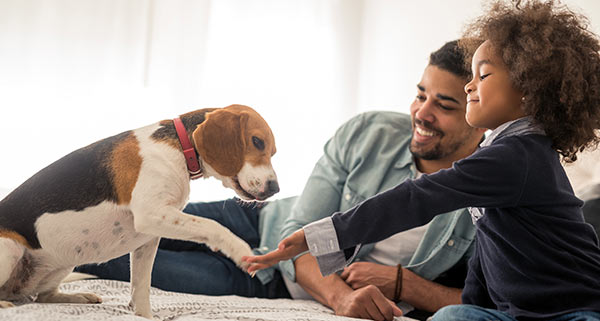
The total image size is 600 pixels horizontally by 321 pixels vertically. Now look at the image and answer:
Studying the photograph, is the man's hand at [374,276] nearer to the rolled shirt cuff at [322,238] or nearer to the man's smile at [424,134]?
the man's smile at [424,134]

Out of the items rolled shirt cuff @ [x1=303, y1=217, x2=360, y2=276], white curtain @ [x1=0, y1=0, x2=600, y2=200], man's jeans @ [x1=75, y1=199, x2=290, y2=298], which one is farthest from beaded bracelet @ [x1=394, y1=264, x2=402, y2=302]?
white curtain @ [x1=0, y1=0, x2=600, y2=200]

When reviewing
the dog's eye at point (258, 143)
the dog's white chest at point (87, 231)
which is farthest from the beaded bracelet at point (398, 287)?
the dog's white chest at point (87, 231)

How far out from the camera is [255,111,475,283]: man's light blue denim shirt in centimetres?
183

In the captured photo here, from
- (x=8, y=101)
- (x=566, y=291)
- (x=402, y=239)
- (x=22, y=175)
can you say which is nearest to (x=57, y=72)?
(x=8, y=101)

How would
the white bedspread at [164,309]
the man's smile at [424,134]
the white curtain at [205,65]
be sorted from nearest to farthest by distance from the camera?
1. the white bedspread at [164,309]
2. the man's smile at [424,134]
3. the white curtain at [205,65]

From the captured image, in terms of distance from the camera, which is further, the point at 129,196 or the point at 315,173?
the point at 315,173

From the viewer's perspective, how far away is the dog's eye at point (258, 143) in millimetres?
1197

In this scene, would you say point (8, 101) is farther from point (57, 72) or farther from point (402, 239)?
point (402, 239)

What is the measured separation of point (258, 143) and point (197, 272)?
2.83ft

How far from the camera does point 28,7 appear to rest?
3.06m

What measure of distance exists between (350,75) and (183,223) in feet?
10.1

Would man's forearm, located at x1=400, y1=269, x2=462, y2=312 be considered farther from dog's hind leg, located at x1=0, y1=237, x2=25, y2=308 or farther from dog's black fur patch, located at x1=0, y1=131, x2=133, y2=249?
dog's hind leg, located at x1=0, y1=237, x2=25, y2=308

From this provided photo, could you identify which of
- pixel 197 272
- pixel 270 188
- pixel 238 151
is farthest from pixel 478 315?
pixel 197 272

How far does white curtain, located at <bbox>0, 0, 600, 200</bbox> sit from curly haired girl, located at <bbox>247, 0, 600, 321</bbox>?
1828mm
